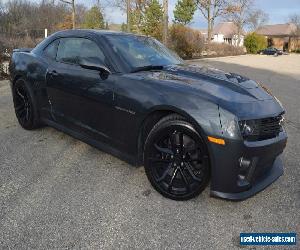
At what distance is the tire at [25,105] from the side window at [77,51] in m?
0.84

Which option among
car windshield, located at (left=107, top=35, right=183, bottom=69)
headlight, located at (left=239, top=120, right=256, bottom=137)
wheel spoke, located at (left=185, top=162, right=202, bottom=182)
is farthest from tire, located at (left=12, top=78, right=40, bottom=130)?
headlight, located at (left=239, top=120, right=256, bottom=137)

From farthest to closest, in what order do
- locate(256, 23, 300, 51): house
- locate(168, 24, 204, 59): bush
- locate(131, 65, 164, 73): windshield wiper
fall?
1. locate(256, 23, 300, 51): house
2. locate(168, 24, 204, 59): bush
3. locate(131, 65, 164, 73): windshield wiper

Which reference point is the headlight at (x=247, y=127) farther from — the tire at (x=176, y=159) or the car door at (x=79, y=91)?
the car door at (x=79, y=91)

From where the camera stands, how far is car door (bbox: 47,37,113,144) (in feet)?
12.5

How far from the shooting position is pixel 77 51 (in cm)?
434

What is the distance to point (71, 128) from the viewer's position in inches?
173

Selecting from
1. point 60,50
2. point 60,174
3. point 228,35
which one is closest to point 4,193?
point 60,174

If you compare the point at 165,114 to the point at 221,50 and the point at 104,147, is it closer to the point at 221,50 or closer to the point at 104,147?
the point at 104,147

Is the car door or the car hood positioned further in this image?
the car door

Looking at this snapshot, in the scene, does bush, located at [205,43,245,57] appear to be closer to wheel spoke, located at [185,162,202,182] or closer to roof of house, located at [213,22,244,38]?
wheel spoke, located at [185,162,202,182]

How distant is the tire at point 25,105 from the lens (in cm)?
506

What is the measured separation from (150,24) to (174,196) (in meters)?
29.1

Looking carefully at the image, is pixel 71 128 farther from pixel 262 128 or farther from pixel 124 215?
pixel 262 128

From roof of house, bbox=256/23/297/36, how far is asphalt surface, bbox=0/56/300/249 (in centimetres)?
8694
